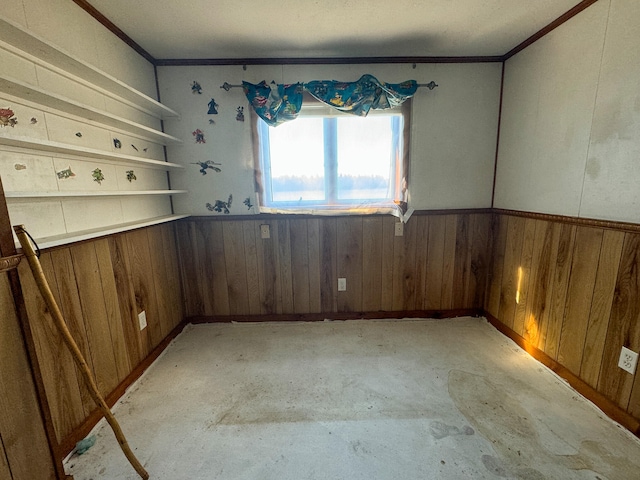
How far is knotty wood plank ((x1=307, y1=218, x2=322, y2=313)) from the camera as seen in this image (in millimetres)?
2307

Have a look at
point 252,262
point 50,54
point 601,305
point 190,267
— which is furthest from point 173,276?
point 601,305

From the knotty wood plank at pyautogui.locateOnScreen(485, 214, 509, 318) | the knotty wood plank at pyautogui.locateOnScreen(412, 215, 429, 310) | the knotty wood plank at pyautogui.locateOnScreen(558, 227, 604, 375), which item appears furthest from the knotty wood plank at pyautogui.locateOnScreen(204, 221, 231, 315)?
the knotty wood plank at pyautogui.locateOnScreen(558, 227, 604, 375)

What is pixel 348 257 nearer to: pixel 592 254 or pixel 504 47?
pixel 592 254

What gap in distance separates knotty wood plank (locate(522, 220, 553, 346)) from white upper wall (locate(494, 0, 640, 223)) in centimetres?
15

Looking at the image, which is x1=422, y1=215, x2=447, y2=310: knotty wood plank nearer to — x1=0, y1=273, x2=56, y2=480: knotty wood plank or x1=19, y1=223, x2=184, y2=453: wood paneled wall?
x1=19, y1=223, x2=184, y2=453: wood paneled wall

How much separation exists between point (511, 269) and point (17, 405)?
9.13 feet

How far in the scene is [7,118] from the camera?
3.41 ft

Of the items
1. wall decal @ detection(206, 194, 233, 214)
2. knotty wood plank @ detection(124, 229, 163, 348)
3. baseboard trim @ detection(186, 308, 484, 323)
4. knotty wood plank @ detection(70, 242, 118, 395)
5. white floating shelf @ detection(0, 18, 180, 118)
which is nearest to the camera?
white floating shelf @ detection(0, 18, 180, 118)

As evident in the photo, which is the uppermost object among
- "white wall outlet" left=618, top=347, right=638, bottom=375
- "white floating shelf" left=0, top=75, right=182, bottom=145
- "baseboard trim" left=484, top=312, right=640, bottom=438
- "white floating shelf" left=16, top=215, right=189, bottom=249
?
"white floating shelf" left=0, top=75, right=182, bottom=145

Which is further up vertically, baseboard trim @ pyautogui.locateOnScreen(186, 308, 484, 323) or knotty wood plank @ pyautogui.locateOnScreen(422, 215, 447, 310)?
knotty wood plank @ pyautogui.locateOnScreen(422, 215, 447, 310)

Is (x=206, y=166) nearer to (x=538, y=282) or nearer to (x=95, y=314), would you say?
(x=95, y=314)

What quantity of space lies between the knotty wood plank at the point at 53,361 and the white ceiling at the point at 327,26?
1.46 m

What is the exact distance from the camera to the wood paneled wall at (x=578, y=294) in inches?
51.9

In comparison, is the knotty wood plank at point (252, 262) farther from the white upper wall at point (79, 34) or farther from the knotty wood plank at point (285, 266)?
the white upper wall at point (79, 34)
